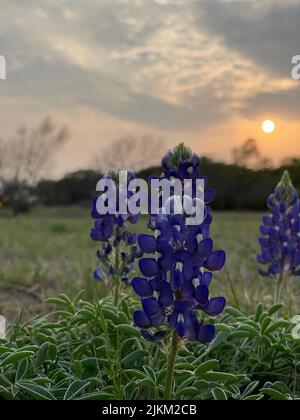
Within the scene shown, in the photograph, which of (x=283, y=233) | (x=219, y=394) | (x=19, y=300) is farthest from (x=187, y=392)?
(x=19, y=300)

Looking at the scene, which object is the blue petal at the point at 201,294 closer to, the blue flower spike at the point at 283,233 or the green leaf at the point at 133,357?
the green leaf at the point at 133,357

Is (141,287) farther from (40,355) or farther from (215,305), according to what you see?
(40,355)

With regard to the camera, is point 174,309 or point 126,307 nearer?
point 174,309

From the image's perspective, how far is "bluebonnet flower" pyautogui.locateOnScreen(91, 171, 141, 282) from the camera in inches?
145

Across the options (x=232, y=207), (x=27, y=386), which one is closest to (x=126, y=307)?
(x=27, y=386)

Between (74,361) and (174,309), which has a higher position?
(174,309)

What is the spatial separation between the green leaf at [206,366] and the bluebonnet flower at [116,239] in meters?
0.99

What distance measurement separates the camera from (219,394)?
8.82ft

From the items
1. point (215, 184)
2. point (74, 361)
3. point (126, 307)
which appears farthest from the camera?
point (215, 184)

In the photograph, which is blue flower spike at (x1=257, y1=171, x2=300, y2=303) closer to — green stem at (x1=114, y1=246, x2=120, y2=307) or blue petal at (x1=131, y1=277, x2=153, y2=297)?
green stem at (x1=114, y1=246, x2=120, y2=307)

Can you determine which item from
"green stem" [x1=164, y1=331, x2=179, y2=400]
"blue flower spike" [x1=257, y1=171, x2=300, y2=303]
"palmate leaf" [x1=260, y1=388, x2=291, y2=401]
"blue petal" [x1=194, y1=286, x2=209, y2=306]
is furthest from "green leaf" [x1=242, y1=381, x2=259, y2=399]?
"blue flower spike" [x1=257, y1=171, x2=300, y2=303]
